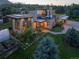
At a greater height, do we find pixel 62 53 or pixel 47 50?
pixel 47 50

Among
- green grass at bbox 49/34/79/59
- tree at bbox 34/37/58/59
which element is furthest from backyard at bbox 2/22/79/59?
tree at bbox 34/37/58/59

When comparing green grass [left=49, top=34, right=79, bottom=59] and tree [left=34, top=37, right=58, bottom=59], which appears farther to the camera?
green grass [left=49, top=34, right=79, bottom=59]

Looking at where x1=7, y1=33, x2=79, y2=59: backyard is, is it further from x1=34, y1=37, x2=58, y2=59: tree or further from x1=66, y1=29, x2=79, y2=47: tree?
x1=34, y1=37, x2=58, y2=59: tree

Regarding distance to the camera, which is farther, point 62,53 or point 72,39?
point 72,39

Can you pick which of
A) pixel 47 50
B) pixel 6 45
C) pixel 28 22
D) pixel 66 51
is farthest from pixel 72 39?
pixel 47 50

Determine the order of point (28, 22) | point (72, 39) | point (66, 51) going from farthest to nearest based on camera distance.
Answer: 1. point (28, 22)
2. point (72, 39)
3. point (66, 51)

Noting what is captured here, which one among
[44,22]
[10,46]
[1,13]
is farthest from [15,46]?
[1,13]

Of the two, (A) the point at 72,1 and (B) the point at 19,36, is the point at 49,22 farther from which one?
(A) the point at 72,1

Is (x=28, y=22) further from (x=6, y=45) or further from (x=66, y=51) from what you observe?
(x=66, y=51)

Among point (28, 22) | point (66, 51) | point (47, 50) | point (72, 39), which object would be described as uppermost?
point (28, 22)

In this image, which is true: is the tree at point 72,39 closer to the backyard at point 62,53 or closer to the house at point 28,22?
the backyard at point 62,53

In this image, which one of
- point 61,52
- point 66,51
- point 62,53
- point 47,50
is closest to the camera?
point 47,50

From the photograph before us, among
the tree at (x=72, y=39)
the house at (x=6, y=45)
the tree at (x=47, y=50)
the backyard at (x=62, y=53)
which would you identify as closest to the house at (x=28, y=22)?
the house at (x=6, y=45)
